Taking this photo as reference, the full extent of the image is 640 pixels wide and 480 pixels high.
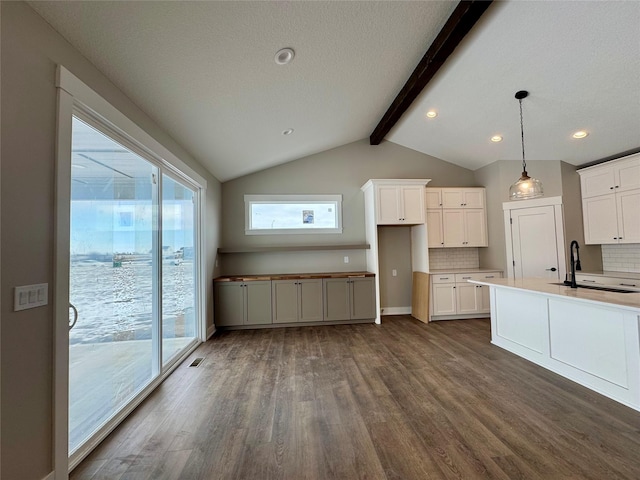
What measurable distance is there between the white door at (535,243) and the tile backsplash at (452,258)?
2.30ft

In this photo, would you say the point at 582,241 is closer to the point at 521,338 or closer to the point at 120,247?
the point at 521,338

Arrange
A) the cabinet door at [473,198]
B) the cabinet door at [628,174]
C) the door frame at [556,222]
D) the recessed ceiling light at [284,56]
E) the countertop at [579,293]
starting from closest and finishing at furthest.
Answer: the countertop at [579,293] → the recessed ceiling light at [284,56] → the cabinet door at [628,174] → the door frame at [556,222] → the cabinet door at [473,198]

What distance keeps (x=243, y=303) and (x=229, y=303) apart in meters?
0.22

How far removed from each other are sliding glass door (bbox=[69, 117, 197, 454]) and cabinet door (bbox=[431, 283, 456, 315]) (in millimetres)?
3923

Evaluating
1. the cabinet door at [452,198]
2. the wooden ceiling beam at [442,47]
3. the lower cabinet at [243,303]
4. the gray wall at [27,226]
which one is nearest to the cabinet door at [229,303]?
the lower cabinet at [243,303]

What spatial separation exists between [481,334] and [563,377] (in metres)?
1.33

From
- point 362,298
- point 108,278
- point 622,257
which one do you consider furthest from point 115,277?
point 622,257

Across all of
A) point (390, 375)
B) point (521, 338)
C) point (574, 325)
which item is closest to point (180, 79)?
point (390, 375)

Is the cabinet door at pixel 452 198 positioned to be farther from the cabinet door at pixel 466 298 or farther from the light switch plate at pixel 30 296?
the light switch plate at pixel 30 296

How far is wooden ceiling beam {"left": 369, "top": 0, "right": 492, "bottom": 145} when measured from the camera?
234cm

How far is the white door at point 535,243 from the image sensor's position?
4406 millimetres

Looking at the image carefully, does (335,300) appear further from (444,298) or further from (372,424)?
(372,424)

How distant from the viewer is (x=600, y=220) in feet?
13.8

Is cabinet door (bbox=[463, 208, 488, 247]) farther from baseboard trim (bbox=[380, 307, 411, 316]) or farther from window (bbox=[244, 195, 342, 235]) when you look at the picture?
window (bbox=[244, 195, 342, 235])
